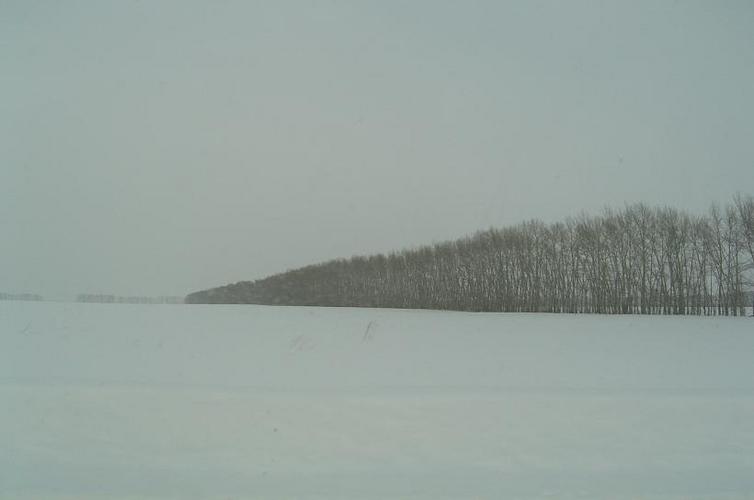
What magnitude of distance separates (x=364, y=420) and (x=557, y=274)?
3481cm

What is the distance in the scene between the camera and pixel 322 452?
237 inches

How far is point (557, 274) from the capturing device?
38.9 meters

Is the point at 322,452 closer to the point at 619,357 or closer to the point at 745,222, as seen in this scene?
the point at 619,357

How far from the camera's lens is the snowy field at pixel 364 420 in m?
5.34

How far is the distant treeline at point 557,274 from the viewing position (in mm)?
30297

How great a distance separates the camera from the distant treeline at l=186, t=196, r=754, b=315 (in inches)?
1193

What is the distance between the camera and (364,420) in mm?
6656

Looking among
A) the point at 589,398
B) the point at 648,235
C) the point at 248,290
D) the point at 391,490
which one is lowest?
the point at 391,490

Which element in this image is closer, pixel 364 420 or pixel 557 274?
pixel 364 420

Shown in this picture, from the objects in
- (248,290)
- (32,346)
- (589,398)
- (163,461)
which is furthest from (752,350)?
(248,290)

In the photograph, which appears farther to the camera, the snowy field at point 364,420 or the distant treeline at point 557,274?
the distant treeline at point 557,274

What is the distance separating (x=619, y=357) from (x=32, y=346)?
35.9 ft

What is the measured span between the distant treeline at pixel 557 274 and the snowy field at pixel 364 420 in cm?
1286

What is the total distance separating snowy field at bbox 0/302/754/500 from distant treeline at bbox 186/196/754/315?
12.9 meters
